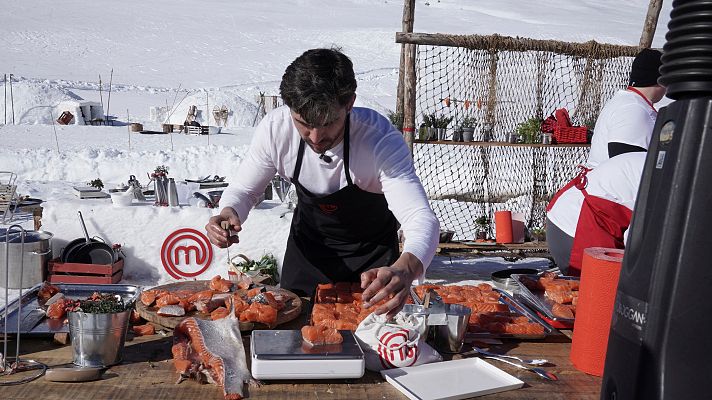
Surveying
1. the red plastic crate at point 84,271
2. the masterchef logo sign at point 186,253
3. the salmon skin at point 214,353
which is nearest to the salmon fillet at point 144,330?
the salmon skin at point 214,353

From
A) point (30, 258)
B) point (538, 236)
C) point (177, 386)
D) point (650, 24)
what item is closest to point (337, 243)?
point (177, 386)

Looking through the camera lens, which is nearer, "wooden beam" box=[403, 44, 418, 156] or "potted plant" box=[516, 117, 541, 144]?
"wooden beam" box=[403, 44, 418, 156]

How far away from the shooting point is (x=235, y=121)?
2320 centimetres

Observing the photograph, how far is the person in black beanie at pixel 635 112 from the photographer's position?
416 centimetres

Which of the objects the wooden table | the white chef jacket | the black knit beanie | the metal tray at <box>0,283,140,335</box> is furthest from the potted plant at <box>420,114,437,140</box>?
the wooden table

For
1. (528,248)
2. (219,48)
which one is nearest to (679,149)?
(528,248)

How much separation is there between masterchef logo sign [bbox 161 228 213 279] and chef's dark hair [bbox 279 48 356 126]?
457 centimetres

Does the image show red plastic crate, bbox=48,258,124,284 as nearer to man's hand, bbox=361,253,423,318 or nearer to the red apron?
the red apron

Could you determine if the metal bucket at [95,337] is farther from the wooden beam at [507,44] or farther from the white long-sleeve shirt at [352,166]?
the wooden beam at [507,44]

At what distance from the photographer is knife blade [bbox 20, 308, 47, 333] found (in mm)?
2229

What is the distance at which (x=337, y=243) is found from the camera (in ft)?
10.8

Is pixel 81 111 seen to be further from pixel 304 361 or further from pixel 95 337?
pixel 304 361

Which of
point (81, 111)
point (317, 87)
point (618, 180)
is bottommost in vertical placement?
point (81, 111)

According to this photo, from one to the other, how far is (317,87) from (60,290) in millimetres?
1340
